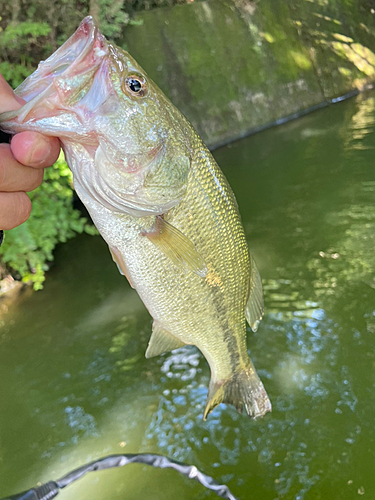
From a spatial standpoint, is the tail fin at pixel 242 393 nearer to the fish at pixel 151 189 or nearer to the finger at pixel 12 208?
the fish at pixel 151 189

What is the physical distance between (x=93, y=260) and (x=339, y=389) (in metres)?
2.74

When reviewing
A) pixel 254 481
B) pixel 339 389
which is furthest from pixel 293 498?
pixel 339 389

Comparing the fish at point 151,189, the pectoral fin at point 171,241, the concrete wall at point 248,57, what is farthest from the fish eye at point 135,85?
the concrete wall at point 248,57

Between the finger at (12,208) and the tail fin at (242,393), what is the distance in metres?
1.15

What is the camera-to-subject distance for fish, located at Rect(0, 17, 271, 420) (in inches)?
37.5

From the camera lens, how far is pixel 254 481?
206cm

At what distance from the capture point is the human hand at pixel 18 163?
93 centimetres

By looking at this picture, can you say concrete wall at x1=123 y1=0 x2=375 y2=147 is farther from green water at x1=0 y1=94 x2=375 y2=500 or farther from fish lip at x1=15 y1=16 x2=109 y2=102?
fish lip at x1=15 y1=16 x2=109 y2=102

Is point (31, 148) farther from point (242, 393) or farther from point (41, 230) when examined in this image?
point (41, 230)

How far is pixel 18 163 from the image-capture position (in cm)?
97

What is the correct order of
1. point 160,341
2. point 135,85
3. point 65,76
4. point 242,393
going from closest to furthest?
1. point 65,76
2. point 135,85
3. point 160,341
4. point 242,393

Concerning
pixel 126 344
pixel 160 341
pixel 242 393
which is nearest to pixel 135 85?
pixel 160 341

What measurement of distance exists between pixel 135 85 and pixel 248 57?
27.0 ft

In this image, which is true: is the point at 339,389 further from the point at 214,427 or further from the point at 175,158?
the point at 175,158
